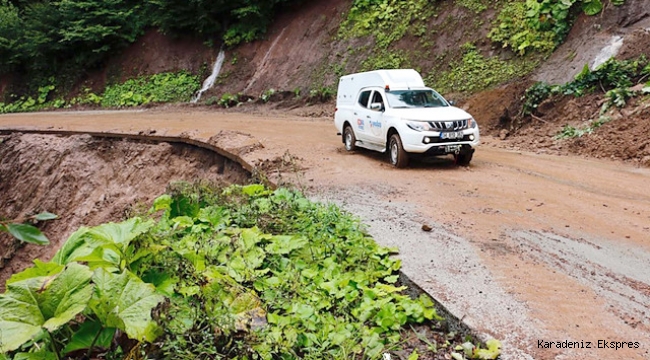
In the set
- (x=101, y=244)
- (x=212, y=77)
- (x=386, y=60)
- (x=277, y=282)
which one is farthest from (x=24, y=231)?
(x=212, y=77)

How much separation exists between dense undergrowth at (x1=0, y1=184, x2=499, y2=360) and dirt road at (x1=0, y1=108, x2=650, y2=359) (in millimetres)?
503

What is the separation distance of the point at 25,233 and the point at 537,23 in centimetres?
1839

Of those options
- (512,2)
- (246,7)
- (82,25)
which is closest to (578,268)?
(512,2)

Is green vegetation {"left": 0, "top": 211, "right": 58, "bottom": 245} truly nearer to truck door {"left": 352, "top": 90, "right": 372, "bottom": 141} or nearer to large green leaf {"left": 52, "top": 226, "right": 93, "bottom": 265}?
large green leaf {"left": 52, "top": 226, "right": 93, "bottom": 265}

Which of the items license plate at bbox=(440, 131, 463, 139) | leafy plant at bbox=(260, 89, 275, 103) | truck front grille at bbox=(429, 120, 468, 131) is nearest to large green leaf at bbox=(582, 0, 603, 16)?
truck front grille at bbox=(429, 120, 468, 131)

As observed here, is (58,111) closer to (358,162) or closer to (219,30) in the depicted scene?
(219,30)

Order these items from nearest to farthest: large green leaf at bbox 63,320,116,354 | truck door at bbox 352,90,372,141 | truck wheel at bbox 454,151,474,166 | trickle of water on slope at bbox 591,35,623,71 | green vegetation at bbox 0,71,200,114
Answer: large green leaf at bbox 63,320,116,354
truck wheel at bbox 454,151,474,166
truck door at bbox 352,90,372,141
trickle of water on slope at bbox 591,35,623,71
green vegetation at bbox 0,71,200,114

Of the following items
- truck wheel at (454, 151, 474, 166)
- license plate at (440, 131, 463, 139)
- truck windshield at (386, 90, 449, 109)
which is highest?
truck windshield at (386, 90, 449, 109)

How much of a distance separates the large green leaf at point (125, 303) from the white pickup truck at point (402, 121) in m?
8.07

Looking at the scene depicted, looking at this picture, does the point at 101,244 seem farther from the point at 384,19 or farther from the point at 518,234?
the point at 384,19

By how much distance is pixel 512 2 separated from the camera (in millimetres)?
19188

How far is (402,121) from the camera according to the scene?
1148 centimetres

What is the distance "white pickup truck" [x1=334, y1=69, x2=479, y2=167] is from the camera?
11.2 m

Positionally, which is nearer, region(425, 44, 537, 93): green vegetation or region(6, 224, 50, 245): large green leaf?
region(6, 224, 50, 245): large green leaf
